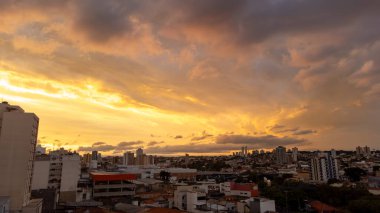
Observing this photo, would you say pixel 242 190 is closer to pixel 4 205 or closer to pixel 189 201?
pixel 189 201

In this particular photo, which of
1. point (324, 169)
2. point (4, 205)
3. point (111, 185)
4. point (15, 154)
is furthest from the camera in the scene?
point (324, 169)

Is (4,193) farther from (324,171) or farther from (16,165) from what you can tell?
(324,171)

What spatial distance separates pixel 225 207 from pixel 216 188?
3212 cm

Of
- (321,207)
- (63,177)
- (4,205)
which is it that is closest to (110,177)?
(63,177)

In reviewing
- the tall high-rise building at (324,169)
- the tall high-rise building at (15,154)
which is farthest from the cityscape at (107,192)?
the tall high-rise building at (324,169)

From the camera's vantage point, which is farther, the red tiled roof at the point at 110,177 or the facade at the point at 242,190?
the red tiled roof at the point at 110,177

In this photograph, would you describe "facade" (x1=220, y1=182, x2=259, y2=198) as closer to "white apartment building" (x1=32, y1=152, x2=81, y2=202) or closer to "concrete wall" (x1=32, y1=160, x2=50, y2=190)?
"white apartment building" (x1=32, y1=152, x2=81, y2=202)

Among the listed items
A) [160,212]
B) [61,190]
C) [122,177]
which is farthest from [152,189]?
[160,212]

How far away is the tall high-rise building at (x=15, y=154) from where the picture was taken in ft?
130

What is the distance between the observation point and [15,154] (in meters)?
40.6

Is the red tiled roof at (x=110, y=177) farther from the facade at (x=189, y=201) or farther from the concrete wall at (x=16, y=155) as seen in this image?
the concrete wall at (x=16, y=155)

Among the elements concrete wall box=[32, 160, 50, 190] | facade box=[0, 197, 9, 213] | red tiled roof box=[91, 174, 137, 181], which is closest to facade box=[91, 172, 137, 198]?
red tiled roof box=[91, 174, 137, 181]

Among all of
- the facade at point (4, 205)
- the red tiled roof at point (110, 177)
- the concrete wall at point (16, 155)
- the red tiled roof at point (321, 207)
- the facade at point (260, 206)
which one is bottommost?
the red tiled roof at point (321, 207)

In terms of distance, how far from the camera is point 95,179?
225ft
